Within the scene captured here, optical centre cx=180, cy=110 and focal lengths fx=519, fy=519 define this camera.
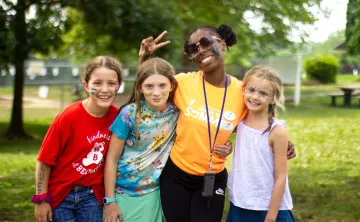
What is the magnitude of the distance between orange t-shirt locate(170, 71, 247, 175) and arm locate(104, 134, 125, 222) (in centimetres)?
34

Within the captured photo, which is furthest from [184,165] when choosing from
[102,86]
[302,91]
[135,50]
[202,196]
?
[302,91]

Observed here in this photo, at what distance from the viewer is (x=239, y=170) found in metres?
3.15

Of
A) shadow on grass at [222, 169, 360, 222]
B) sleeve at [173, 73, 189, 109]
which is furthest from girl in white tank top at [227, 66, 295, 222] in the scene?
shadow on grass at [222, 169, 360, 222]

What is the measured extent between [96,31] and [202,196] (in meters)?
10.6

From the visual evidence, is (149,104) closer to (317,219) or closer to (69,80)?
(317,219)

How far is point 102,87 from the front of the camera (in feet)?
10.2

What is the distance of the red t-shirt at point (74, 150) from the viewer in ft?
9.91

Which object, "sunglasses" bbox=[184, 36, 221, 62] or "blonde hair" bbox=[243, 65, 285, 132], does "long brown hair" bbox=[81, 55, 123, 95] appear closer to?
"sunglasses" bbox=[184, 36, 221, 62]

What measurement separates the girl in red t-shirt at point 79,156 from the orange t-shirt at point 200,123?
43 cm

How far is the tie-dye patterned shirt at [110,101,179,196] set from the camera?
3143 mm

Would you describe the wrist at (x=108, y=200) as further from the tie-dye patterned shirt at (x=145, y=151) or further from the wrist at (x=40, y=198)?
the wrist at (x=40, y=198)

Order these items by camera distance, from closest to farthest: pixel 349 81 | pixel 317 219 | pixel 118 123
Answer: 1. pixel 118 123
2. pixel 317 219
3. pixel 349 81

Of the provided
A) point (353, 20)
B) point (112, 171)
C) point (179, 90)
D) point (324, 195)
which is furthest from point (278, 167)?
point (353, 20)

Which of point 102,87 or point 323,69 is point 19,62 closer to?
point 102,87
